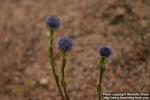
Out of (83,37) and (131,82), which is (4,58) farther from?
(131,82)

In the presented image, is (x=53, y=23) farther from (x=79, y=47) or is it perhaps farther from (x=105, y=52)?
(x=79, y=47)

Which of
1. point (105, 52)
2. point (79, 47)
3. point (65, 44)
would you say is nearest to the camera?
point (105, 52)

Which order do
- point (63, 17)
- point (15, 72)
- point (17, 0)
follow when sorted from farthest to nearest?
point (17, 0)
point (63, 17)
point (15, 72)

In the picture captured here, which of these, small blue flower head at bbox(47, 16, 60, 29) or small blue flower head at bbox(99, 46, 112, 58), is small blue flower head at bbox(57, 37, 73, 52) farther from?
small blue flower head at bbox(99, 46, 112, 58)

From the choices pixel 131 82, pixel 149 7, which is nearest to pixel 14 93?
pixel 131 82

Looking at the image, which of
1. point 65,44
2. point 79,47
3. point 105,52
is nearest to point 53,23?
point 65,44

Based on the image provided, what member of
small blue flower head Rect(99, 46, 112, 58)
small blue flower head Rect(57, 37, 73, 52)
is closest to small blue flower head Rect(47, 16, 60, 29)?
small blue flower head Rect(57, 37, 73, 52)

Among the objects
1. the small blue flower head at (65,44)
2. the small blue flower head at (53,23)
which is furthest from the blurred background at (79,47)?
the small blue flower head at (53,23)

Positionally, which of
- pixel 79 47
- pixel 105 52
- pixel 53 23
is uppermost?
pixel 53 23
